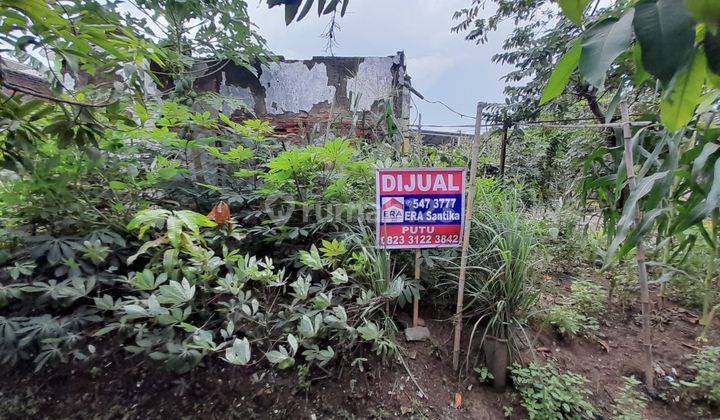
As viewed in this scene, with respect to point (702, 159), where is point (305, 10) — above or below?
above

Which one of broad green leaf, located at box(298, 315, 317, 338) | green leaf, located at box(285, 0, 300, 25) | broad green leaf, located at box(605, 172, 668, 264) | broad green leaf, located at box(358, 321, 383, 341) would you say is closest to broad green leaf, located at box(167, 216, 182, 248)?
broad green leaf, located at box(298, 315, 317, 338)

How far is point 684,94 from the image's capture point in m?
0.41

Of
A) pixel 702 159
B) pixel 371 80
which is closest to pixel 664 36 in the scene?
pixel 702 159

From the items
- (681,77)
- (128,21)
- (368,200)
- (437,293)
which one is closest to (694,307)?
(437,293)

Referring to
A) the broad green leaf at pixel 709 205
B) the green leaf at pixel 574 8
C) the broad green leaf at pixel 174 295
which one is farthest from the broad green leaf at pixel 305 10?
the broad green leaf at pixel 709 205

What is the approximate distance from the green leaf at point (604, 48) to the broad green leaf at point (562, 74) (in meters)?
0.07

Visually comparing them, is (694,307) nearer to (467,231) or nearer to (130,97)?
(467,231)

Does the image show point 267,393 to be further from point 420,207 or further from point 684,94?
point 684,94

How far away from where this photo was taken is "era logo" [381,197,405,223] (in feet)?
4.46

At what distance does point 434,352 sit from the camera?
4.63 feet

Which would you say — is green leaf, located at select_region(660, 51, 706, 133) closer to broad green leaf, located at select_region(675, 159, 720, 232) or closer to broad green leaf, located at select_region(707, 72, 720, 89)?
broad green leaf, located at select_region(707, 72, 720, 89)

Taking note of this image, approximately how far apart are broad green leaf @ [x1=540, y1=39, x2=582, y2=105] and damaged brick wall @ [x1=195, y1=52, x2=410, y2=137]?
2.83 meters

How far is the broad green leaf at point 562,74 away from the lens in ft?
1.57

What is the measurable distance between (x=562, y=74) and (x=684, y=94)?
156 mm
